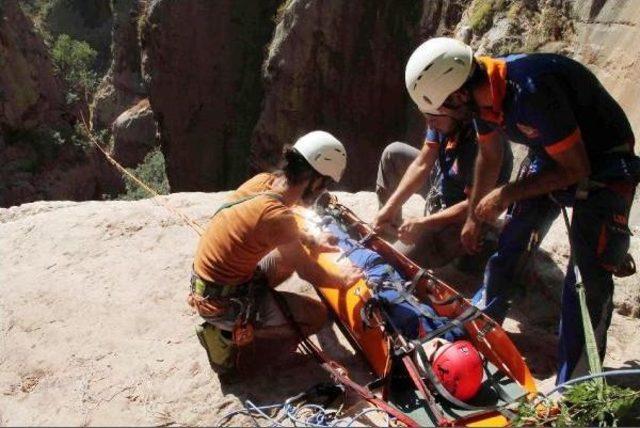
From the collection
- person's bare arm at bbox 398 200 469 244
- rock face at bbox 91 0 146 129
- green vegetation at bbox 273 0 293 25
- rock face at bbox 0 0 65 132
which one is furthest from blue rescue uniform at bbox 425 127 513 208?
rock face at bbox 91 0 146 129

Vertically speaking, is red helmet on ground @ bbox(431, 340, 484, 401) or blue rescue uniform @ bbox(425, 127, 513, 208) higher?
blue rescue uniform @ bbox(425, 127, 513, 208)

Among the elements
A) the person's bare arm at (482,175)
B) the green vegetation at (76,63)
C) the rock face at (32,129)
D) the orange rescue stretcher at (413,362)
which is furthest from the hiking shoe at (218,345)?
the green vegetation at (76,63)

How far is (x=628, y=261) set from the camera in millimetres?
3547

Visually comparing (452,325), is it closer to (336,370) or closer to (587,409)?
(336,370)

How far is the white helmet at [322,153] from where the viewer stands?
149 inches

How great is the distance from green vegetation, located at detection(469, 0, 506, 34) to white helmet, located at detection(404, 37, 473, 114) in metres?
6.95

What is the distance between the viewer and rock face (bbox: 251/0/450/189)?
1409cm

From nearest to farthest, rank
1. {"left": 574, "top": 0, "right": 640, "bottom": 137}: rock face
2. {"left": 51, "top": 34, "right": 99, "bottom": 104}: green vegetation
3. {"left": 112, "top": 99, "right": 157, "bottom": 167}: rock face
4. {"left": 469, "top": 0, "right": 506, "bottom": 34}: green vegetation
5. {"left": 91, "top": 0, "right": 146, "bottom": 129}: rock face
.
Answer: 1. {"left": 574, "top": 0, "right": 640, "bottom": 137}: rock face
2. {"left": 469, "top": 0, "right": 506, "bottom": 34}: green vegetation
3. {"left": 91, "top": 0, "right": 146, "bottom": 129}: rock face
4. {"left": 112, "top": 99, "right": 157, "bottom": 167}: rock face
5. {"left": 51, "top": 34, "right": 99, "bottom": 104}: green vegetation

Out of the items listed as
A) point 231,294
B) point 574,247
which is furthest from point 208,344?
point 574,247

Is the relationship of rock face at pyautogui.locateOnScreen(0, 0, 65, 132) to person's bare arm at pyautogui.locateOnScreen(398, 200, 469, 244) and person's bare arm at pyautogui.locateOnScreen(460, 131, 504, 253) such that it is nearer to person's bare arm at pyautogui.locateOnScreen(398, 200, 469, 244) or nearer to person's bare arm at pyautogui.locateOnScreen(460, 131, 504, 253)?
person's bare arm at pyautogui.locateOnScreen(398, 200, 469, 244)

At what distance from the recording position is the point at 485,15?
984 cm

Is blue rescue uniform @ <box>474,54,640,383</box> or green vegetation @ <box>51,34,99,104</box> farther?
green vegetation @ <box>51,34,99,104</box>

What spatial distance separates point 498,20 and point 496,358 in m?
7.43

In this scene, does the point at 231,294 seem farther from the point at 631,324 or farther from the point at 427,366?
the point at 631,324
